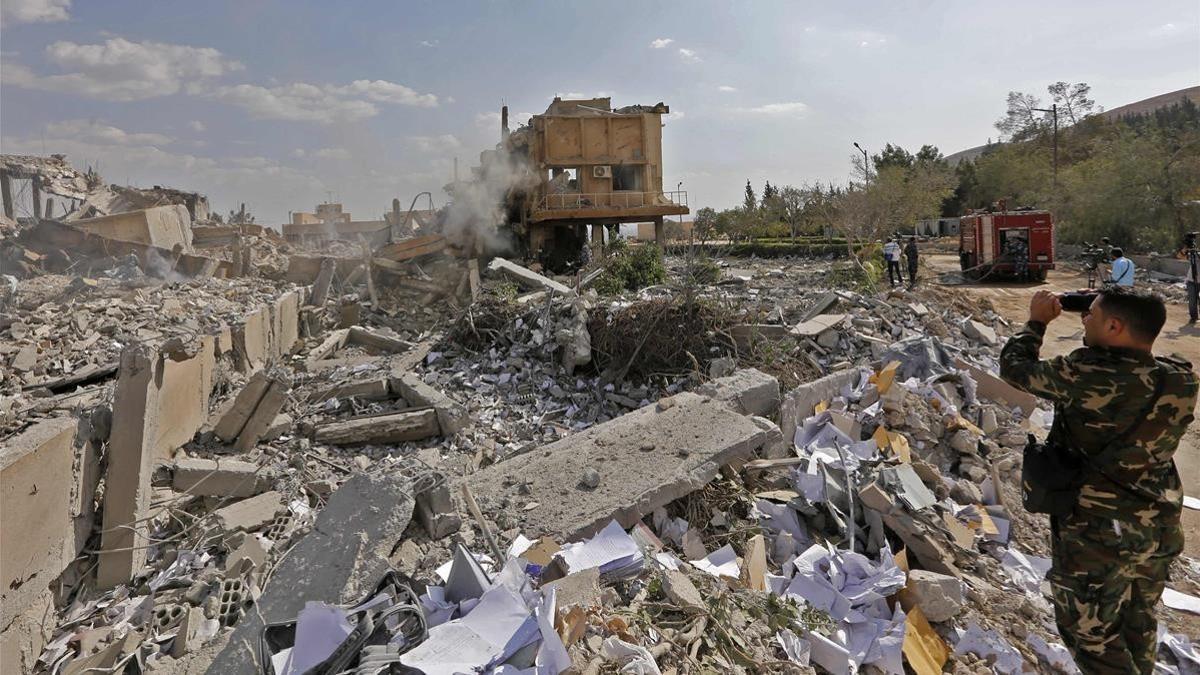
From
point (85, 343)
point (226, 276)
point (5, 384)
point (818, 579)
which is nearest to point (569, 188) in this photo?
point (226, 276)

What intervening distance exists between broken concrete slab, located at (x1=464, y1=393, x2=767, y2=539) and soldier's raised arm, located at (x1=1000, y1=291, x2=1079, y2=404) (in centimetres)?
182

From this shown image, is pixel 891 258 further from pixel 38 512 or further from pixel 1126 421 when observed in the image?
pixel 38 512

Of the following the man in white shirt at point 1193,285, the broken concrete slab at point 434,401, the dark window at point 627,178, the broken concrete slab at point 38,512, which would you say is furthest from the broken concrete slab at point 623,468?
the dark window at point 627,178

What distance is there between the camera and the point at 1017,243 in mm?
14453

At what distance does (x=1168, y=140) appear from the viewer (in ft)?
62.3

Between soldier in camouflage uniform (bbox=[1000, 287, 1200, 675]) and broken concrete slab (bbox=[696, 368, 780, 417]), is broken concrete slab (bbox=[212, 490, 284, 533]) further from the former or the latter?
soldier in camouflage uniform (bbox=[1000, 287, 1200, 675])

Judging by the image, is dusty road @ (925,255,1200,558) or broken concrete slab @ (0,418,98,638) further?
dusty road @ (925,255,1200,558)

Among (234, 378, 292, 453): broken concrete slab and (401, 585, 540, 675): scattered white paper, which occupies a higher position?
(234, 378, 292, 453): broken concrete slab

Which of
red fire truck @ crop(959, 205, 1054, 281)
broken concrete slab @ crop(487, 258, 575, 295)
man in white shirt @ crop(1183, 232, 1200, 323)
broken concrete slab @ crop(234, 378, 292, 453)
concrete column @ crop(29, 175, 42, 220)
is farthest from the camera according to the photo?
concrete column @ crop(29, 175, 42, 220)

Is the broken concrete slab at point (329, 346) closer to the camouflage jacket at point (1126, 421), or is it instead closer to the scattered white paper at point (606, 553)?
the scattered white paper at point (606, 553)

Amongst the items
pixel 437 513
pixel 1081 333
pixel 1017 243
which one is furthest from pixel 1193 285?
pixel 437 513

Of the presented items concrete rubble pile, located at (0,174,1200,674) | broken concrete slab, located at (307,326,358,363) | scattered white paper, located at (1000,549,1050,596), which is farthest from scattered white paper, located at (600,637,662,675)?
broken concrete slab, located at (307,326,358,363)

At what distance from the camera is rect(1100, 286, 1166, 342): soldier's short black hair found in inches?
84.7

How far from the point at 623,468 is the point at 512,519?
0.79 m
